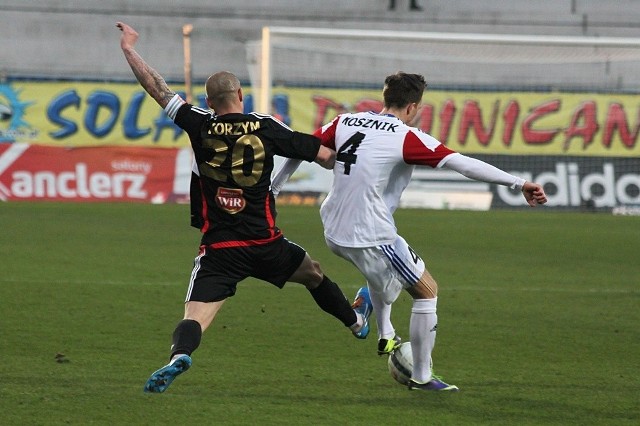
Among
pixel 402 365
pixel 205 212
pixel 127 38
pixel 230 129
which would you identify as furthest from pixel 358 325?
pixel 127 38

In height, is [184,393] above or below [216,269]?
below

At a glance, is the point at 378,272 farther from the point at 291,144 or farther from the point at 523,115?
the point at 523,115

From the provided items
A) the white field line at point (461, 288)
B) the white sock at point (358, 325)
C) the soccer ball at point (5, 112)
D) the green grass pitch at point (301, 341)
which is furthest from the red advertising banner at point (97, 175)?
the white sock at point (358, 325)

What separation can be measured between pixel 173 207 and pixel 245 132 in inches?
530

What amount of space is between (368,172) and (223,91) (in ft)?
3.00

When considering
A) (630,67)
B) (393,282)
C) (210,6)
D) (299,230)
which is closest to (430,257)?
(299,230)

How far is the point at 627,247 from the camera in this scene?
48.4 ft

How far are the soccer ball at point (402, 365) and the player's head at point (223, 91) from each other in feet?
5.49

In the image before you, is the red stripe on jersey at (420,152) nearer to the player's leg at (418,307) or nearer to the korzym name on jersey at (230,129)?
the player's leg at (418,307)

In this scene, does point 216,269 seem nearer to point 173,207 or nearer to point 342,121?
point 342,121

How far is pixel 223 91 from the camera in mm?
5770

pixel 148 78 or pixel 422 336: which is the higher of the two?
pixel 148 78

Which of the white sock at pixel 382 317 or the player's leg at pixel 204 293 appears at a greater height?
the player's leg at pixel 204 293

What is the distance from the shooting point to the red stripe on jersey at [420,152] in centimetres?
596
